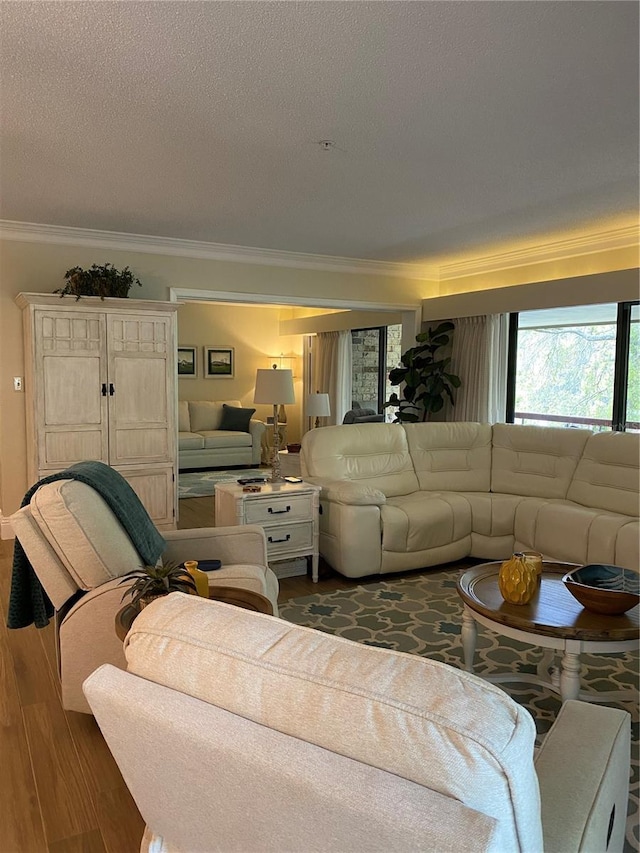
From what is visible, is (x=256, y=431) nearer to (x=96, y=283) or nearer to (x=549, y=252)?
(x=96, y=283)

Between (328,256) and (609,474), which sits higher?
(328,256)

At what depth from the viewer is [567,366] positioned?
5656 mm

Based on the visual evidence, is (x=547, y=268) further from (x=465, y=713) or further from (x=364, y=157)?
(x=465, y=713)

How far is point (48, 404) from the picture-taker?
A: 4.61m

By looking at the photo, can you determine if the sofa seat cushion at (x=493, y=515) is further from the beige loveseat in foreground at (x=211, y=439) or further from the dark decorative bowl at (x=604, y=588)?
the beige loveseat in foreground at (x=211, y=439)

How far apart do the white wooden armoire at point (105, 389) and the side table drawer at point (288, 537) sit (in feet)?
4.54

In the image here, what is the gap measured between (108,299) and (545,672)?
386 centimetres

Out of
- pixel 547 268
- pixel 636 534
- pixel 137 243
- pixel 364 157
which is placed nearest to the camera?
pixel 364 157

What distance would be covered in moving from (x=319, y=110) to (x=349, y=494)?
7.78 feet

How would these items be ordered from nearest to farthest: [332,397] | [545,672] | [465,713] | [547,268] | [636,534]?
[465,713]
[545,672]
[636,534]
[547,268]
[332,397]

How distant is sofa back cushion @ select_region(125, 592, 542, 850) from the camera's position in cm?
78

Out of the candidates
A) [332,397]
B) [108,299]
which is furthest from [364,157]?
[332,397]

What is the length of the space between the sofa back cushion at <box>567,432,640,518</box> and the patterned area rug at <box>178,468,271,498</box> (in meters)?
3.53

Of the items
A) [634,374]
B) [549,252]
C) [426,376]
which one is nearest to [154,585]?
[634,374]
